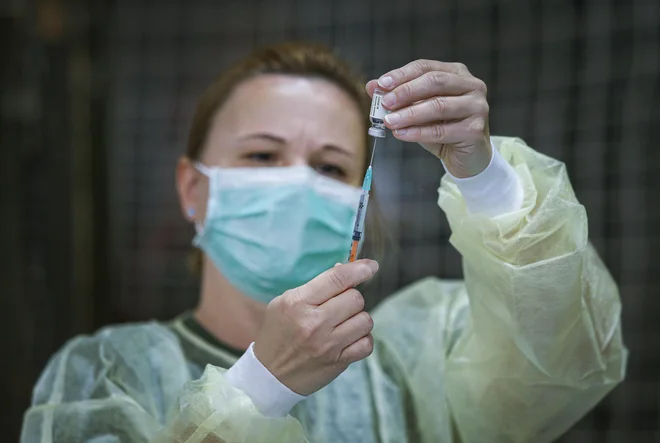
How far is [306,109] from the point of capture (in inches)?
45.4

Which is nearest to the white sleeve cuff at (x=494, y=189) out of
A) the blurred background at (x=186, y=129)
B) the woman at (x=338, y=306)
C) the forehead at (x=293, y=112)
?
the woman at (x=338, y=306)

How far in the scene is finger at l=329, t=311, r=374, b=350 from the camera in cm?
79

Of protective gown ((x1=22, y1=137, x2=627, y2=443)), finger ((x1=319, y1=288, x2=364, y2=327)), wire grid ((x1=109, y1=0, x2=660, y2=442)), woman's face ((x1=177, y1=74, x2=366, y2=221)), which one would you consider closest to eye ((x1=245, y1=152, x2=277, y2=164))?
woman's face ((x1=177, y1=74, x2=366, y2=221))

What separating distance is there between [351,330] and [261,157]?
0.46 m

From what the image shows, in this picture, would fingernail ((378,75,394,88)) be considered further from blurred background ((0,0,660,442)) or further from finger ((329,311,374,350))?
blurred background ((0,0,660,442))

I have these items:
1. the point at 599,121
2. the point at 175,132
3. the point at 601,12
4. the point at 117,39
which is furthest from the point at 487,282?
the point at 117,39

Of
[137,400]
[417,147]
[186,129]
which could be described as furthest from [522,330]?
[186,129]

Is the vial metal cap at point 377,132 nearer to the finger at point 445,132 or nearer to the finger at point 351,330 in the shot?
the finger at point 445,132

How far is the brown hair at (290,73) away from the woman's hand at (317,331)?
0.37 meters

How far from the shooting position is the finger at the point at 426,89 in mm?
805

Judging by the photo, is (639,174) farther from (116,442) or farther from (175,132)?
(116,442)

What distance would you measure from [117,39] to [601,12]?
1.43 m

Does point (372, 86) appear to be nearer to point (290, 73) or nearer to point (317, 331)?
point (317, 331)

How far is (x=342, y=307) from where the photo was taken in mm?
787
